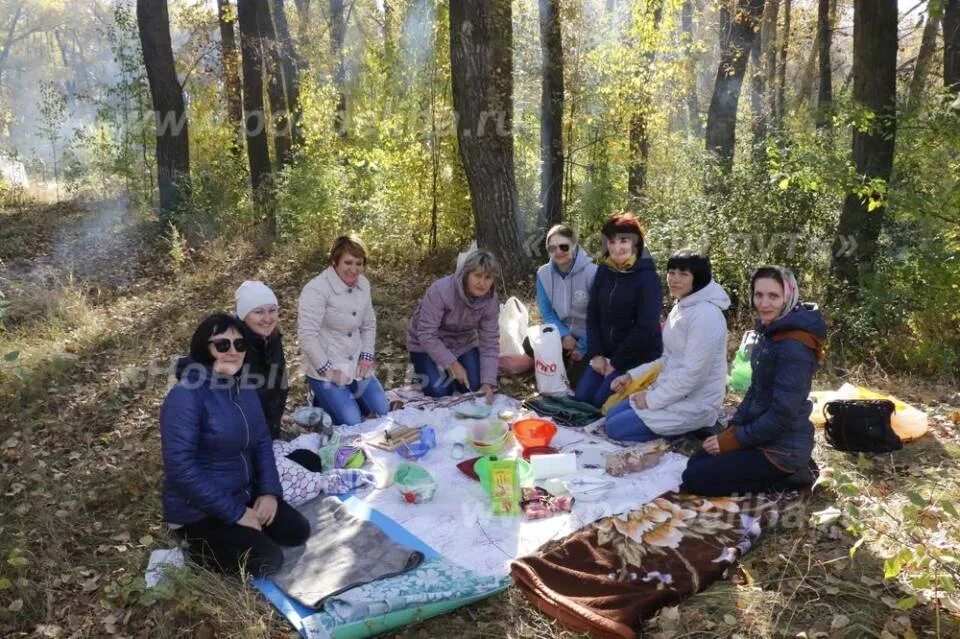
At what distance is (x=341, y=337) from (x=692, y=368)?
8.00ft

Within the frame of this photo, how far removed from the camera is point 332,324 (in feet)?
16.3

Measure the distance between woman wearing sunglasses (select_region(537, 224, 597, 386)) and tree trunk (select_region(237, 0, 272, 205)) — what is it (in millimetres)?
6489

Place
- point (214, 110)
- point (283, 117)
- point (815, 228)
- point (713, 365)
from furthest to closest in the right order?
point (214, 110) < point (283, 117) < point (815, 228) < point (713, 365)

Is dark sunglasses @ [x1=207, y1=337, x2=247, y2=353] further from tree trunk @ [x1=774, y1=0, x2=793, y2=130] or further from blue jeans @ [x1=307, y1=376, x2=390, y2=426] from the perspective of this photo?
tree trunk @ [x1=774, y1=0, x2=793, y2=130]

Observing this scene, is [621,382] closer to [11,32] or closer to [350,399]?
[350,399]

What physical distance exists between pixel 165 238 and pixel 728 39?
9103mm

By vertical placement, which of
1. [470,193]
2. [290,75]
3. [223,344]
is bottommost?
[223,344]

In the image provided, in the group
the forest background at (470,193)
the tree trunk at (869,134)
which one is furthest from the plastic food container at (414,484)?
the tree trunk at (869,134)

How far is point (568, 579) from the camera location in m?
3.09

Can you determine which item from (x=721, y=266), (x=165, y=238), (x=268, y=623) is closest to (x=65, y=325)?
(x=165, y=238)

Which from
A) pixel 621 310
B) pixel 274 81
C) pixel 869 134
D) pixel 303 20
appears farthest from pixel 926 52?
pixel 303 20

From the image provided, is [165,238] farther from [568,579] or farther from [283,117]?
[568,579]

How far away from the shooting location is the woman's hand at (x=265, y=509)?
3369 mm

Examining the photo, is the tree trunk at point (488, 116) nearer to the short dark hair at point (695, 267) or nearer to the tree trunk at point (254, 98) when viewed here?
A: the short dark hair at point (695, 267)
